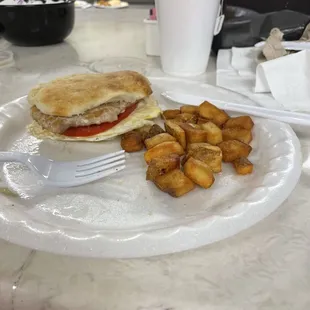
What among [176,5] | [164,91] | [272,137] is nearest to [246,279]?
[272,137]

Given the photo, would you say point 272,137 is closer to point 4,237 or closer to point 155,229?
point 155,229

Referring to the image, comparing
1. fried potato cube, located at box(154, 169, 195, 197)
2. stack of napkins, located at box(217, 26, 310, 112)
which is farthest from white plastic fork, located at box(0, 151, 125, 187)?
stack of napkins, located at box(217, 26, 310, 112)

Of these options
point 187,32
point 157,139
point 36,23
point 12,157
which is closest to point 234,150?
point 157,139

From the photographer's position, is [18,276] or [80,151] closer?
[18,276]

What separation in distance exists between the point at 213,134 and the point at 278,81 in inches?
15.0

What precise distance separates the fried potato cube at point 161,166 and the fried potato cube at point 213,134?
121 mm

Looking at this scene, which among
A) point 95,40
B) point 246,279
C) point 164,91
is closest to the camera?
point 246,279

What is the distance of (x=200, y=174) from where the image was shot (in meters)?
0.71

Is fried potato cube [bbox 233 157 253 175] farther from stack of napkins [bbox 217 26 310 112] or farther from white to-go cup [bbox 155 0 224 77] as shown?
white to-go cup [bbox 155 0 224 77]

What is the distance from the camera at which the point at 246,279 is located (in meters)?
0.52

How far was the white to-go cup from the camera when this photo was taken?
46.8 inches

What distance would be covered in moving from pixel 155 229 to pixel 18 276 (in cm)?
19

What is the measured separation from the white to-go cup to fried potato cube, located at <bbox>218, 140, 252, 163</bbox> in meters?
0.54

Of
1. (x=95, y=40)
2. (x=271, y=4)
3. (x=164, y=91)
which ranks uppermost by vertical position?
(x=271, y=4)
